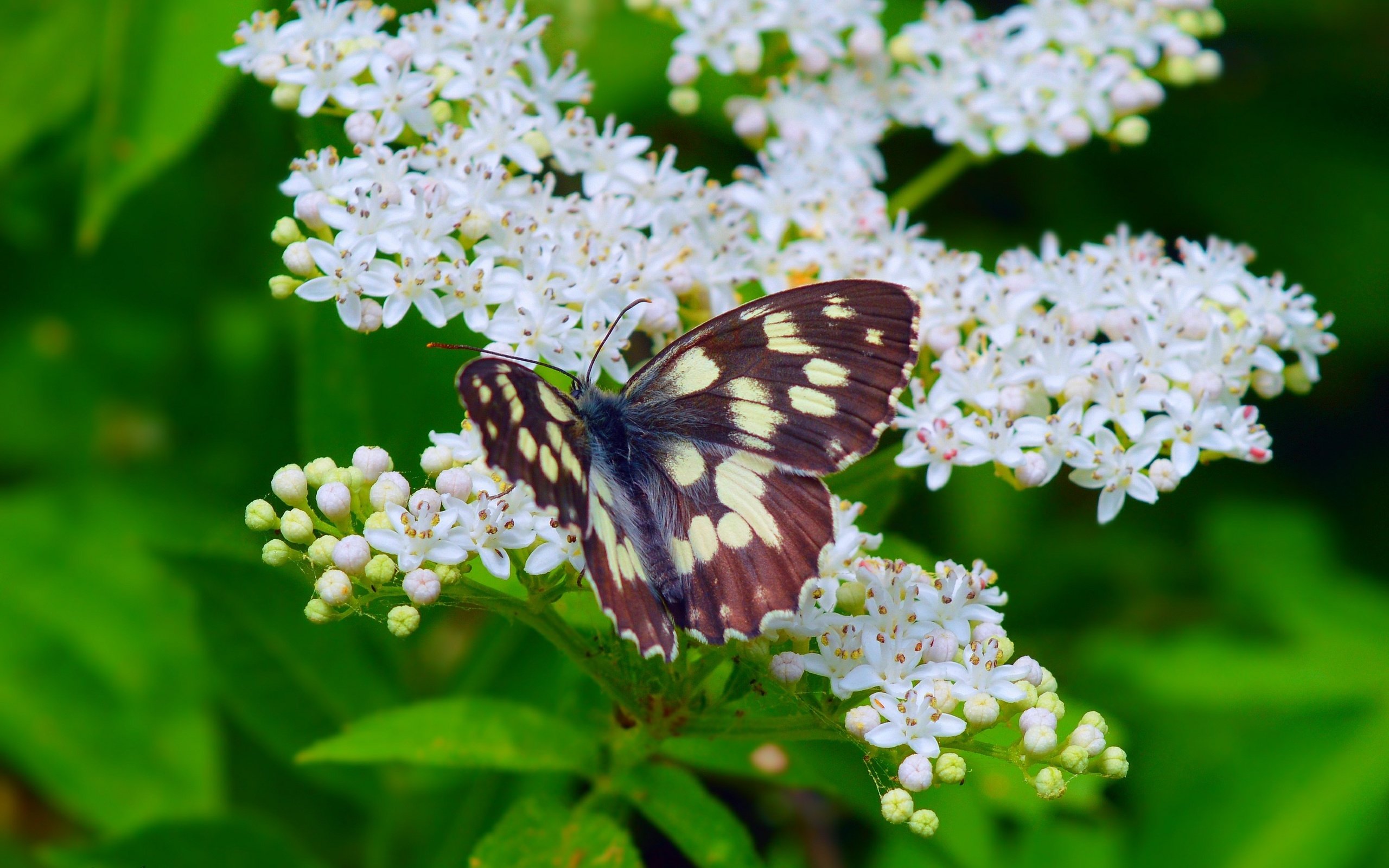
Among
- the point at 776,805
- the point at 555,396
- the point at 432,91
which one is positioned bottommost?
the point at 776,805

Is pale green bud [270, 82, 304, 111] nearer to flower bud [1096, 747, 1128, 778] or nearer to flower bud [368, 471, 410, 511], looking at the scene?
flower bud [368, 471, 410, 511]

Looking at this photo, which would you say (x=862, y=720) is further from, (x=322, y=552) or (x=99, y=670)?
(x=99, y=670)

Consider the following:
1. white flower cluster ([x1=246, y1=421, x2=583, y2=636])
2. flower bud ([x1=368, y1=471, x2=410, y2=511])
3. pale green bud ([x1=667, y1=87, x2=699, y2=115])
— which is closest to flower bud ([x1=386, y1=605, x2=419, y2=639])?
white flower cluster ([x1=246, y1=421, x2=583, y2=636])

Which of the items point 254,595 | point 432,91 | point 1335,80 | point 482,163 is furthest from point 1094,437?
point 1335,80

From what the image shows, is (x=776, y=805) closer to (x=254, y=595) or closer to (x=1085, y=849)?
(x=1085, y=849)

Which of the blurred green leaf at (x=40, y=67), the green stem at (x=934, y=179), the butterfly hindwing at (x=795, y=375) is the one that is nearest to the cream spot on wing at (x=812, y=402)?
the butterfly hindwing at (x=795, y=375)

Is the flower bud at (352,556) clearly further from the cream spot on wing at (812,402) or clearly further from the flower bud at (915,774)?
the flower bud at (915,774)
